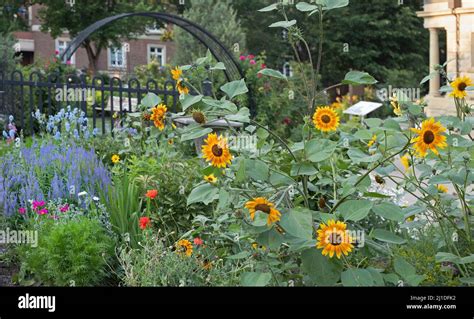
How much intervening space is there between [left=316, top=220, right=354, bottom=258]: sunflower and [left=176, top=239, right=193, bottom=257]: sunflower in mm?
987

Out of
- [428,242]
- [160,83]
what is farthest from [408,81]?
[428,242]

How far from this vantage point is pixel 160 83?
53.5 ft

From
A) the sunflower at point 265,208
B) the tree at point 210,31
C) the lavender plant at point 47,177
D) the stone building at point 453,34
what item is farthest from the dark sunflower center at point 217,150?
the stone building at point 453,34

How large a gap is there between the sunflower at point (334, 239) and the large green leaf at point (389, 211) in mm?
257

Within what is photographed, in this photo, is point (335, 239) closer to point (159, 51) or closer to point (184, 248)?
point (184, 248)

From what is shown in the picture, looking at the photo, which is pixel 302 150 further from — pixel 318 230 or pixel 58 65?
pixel 58 65

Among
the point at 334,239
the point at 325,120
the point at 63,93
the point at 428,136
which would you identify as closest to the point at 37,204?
the point at 325,120

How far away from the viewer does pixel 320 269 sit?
3174mm

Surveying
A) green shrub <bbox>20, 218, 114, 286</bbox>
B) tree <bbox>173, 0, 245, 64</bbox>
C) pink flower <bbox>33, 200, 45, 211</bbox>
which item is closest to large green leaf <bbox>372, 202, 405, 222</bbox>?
green shrub <bbox>20, 218, 114, 286</bbox>

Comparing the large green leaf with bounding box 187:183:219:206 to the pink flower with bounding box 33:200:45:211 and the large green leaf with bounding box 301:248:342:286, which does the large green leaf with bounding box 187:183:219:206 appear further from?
the pink flower with bounding box 33:200:45:211

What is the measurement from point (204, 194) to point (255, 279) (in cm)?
43

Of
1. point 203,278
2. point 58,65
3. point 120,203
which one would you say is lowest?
point 203,278

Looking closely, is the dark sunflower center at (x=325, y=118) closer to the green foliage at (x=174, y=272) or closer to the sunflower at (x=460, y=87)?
the sunflower at (x=460, y=87)
